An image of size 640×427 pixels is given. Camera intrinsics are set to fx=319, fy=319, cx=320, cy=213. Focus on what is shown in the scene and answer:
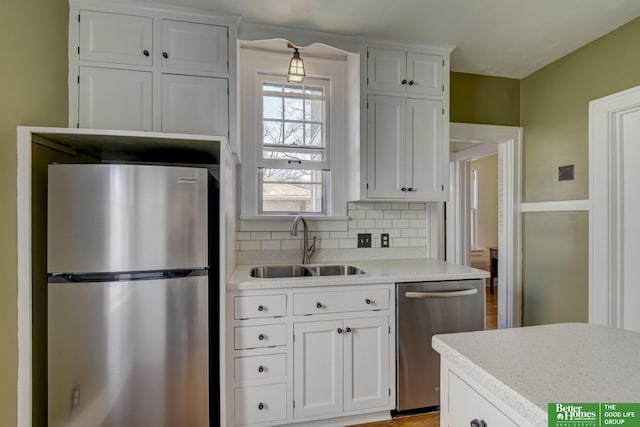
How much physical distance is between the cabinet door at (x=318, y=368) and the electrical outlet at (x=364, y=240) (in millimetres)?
850

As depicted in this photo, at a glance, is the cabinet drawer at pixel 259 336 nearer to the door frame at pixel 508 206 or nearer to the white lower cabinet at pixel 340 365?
the white lower cabinet at pixel 340 365

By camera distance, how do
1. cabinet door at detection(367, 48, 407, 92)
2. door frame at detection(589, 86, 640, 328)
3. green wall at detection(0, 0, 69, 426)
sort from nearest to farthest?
green wall at detection(0, 0, 69, 426) → door frame at detection(589, 86, 640, 328) → cabinet door at detection(367, 48, 407, 92)

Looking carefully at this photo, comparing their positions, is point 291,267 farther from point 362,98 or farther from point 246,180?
point 362,98

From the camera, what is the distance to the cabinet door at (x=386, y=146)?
2363mm

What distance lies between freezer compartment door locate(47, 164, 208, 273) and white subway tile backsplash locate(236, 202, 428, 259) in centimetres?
78

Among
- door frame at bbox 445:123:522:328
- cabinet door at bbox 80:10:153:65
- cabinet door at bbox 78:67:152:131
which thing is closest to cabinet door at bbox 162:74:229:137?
cabinet door at bbox 78:67:152:131

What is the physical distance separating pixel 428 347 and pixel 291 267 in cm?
108

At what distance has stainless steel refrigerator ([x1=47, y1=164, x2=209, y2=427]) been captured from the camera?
5.03ft

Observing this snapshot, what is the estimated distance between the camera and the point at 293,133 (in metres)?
2.60

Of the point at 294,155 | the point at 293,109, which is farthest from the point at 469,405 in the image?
the point at 293,109

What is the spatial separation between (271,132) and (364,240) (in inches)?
45.6

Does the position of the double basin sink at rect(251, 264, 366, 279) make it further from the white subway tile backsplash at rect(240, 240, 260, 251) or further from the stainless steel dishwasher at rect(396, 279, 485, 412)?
the stainless steel dishwasher at rect(396, 279, 485, 412)

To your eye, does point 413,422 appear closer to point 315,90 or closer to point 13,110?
point 315,90

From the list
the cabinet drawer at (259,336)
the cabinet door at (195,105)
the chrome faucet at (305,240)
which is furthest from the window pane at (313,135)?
the cabinet drawer at (259,336)
